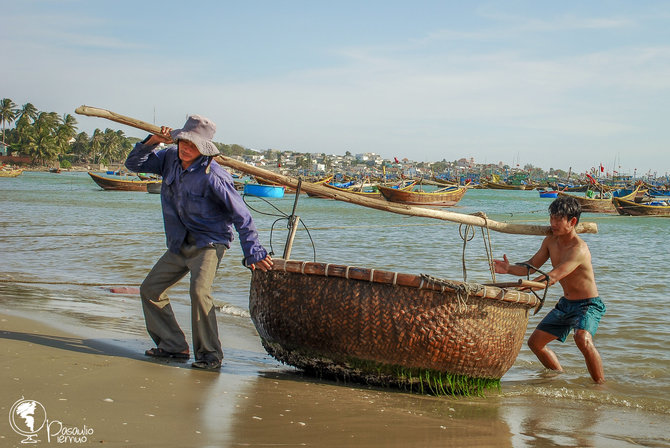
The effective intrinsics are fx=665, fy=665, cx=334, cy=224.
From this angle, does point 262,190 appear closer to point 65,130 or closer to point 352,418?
point 352,418

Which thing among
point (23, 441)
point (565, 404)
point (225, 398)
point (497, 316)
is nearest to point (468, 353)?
point (497, 316)

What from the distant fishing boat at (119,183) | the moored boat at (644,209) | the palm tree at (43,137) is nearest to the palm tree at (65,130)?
the palm tree at (43,137)

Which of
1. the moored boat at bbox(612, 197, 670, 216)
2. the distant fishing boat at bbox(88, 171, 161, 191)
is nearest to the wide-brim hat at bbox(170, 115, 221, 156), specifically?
the moored boat at bbox(612, 197, 670, 216)

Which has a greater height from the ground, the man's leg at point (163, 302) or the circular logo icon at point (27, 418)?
the man's leg at point (163, 302)

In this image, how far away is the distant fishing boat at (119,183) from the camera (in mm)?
49250

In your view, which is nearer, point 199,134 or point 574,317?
point 199,134

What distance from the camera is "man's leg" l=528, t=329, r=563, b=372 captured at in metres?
4.64

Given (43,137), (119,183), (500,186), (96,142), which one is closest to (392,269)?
(119,183)

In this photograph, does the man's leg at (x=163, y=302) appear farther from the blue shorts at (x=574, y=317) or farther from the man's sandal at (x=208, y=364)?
the blue shorts at (x=574, y=317)

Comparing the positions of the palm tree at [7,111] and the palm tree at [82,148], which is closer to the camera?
the palm tree at [7,111]

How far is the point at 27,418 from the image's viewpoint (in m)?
2.63

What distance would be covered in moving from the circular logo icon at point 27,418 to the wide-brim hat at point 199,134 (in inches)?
62.7

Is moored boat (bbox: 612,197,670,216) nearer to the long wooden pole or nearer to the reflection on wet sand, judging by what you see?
the long wooden pole

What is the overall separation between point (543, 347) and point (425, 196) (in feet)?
107
